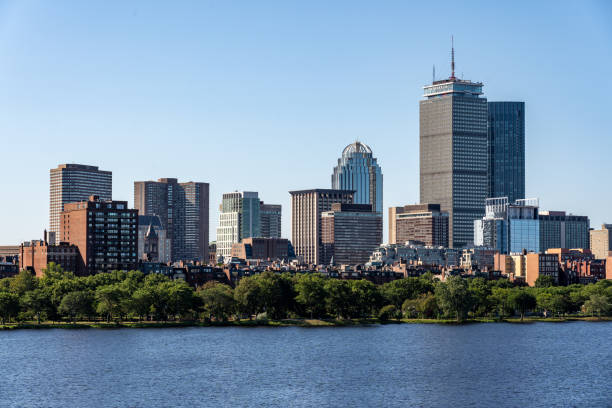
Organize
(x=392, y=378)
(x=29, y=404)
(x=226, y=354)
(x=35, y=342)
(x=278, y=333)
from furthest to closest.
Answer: (x=278, y=333) → (x=35, y=342) → (x=226, y=354) → (x=392, y=378) → (x=29, y=404)

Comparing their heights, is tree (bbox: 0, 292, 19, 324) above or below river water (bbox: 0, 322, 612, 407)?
above

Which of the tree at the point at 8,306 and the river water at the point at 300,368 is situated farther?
the tree at the point at 8,306

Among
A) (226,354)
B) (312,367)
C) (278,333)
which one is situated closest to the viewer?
(312,367)

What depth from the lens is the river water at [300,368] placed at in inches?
4592

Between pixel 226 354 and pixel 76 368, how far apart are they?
81.8ft

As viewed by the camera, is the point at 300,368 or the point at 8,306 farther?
the point at 8,306

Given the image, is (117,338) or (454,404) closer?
(454,404)

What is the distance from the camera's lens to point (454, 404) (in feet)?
371

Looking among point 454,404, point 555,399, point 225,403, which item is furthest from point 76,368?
point 555,399

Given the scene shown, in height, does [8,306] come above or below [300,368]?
above

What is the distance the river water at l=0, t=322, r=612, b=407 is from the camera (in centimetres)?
11662

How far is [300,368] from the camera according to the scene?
140750 millimetres

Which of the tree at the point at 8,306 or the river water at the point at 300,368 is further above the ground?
the tree at the point at 8,306

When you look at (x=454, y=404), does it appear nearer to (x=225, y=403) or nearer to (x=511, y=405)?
(x=511, y=405)
